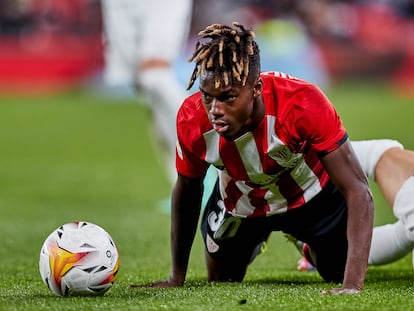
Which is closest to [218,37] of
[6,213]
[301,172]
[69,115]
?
[301,172]

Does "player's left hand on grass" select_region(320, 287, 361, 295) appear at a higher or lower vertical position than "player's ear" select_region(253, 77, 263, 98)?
lower

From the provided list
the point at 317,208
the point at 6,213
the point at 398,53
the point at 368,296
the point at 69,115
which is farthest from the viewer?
the point at 398,53

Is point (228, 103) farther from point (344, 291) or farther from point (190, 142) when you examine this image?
point (344, 291)

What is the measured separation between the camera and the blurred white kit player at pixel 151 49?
7.93m

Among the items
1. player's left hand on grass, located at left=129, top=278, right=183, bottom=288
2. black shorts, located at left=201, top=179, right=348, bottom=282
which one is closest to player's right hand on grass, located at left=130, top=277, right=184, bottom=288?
player's left hand on grass, located at left=129, top=278, right=183, bottom=288

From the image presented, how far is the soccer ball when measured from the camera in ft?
14.0

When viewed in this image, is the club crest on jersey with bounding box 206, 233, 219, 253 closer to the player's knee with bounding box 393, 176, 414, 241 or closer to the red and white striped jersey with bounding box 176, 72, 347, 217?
the red and white striped jersey with bounding box 176, 72, 347, 217

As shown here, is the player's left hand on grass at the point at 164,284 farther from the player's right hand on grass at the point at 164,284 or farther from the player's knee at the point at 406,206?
the player's knee at the point at 406,206

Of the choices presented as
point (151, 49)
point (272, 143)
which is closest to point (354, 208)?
point (272, 143)

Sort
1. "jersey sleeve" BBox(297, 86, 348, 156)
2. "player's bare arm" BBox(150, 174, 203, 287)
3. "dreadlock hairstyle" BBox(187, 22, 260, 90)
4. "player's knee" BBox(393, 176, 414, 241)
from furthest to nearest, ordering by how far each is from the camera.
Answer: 1. "player's knee" BBox(393, 176, 414, 241)
2. "player's bare arm" BBox(150, 174, 203, 287)
3. "jersey sleeve" BBox(297, 86, 348, 156)
4. "dreadlock hairstyle" BBox(187, 22, 260, 90)

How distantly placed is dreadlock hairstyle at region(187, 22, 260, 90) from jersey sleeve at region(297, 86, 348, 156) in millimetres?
283

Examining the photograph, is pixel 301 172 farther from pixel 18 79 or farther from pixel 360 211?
pixel 18 79

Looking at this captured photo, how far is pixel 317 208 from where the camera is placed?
16.1ft

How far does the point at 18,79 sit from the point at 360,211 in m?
17.1
